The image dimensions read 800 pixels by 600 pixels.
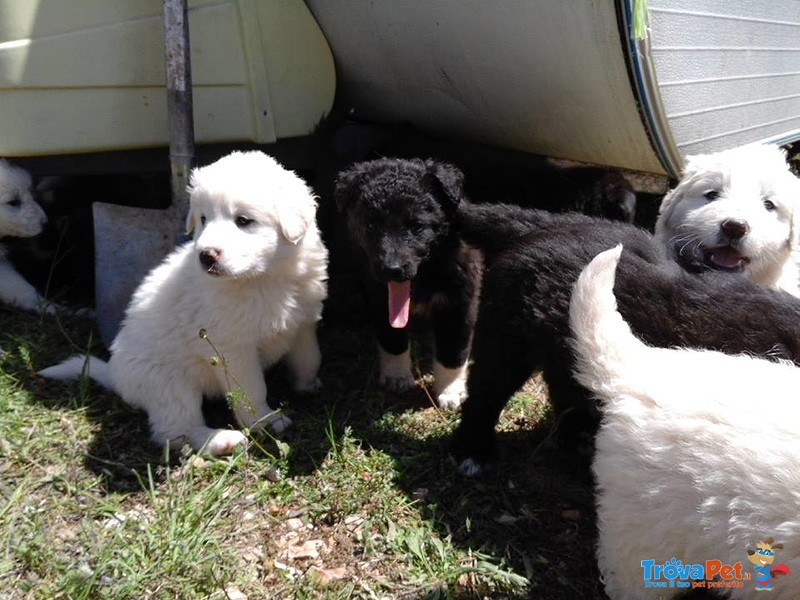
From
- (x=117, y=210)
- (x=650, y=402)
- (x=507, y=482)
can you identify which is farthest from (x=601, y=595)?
(x=117, y=210)

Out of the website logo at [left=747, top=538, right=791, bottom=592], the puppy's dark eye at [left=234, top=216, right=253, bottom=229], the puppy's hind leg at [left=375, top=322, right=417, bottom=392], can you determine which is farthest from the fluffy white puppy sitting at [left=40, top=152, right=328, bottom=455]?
the website logo at [left=747, top=538, right=791, bottom=592]

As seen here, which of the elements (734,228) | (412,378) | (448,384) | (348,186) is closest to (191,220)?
(348,186)

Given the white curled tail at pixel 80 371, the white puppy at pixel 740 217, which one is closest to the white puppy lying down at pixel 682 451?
the white puppy at pixel 740 217

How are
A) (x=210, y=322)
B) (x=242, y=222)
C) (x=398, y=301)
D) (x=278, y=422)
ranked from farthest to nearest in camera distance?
(x=398, y=301) < (x=278, y=422) < (x=210, y=322) < (x=242, y=222)

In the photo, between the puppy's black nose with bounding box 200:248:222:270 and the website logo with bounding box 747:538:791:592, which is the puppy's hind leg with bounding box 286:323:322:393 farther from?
the website logo with bounding box 747:538:791:592

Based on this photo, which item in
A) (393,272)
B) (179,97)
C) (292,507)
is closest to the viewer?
(292,507)

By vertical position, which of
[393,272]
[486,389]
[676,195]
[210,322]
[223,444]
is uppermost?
[676,195]

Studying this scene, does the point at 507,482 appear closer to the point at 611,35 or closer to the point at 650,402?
the point at 650,402

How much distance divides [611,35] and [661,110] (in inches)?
24.2

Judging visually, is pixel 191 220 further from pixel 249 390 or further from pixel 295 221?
pixel 249 390

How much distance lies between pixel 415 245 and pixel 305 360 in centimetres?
89

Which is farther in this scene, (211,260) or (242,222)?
(242,222)

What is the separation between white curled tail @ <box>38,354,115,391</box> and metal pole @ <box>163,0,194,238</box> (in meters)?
1.02

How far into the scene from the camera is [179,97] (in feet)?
14.1
